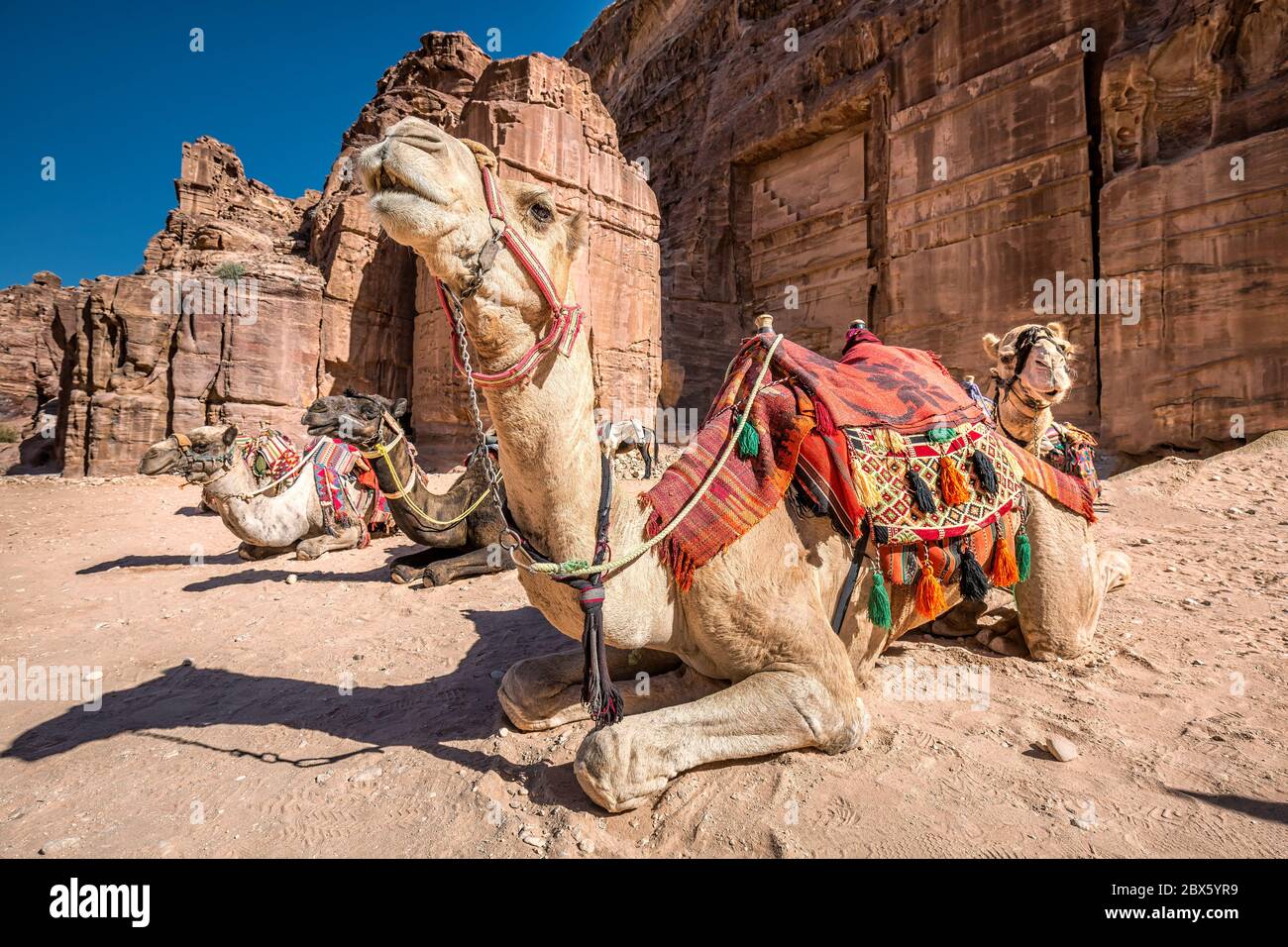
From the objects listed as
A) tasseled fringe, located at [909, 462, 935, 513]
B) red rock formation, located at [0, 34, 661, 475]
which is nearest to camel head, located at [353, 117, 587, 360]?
tasseled fringe, located at [909, 462, 935, 513]

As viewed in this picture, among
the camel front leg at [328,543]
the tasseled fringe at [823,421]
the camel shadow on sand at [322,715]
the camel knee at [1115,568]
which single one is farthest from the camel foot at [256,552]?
the camel knee at [1115,568]

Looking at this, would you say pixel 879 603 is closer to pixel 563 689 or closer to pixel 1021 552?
pixel 1021 552

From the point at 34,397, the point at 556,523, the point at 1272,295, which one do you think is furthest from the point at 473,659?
the point at 34,397

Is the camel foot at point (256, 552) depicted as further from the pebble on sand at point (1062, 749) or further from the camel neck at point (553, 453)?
the pebble on sand at point (1062, 749)

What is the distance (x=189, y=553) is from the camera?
6.55 meters

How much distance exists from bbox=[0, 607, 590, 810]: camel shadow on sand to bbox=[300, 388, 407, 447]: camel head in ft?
7.71

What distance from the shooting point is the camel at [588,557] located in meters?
1.52

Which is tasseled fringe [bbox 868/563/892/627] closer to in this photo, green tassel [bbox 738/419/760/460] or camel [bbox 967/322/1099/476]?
green tassel [bbox 738/419/760/460]

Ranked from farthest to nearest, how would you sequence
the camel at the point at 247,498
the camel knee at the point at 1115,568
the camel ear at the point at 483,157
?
the camel at the point at 247,498, the camel knee at the point at 1115,568, the camel ear at the point at 483,157

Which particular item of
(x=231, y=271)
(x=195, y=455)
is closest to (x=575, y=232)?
(x=195, y=455)

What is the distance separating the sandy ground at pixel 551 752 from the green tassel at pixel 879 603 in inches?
16.5

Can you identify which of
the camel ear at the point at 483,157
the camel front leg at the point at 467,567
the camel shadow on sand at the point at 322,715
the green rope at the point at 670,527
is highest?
the camel ear at the point at 483,157

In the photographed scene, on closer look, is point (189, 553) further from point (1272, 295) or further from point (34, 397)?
point (34, 397)

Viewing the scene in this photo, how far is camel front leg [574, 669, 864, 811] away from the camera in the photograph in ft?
5.80
